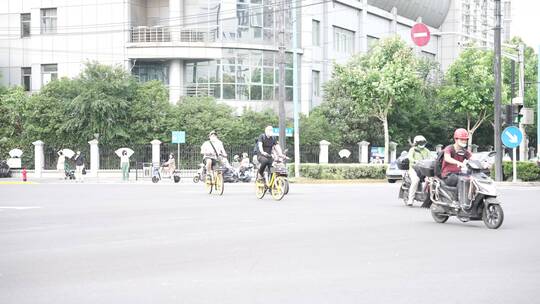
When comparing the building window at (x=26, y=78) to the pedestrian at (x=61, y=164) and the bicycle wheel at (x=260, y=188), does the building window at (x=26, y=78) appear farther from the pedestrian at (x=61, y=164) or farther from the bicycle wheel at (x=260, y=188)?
the bicycle wheel at (x=260, y=188)

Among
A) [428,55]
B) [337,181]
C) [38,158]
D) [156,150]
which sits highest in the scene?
[428,55]

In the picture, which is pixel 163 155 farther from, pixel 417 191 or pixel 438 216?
pixel 438 216

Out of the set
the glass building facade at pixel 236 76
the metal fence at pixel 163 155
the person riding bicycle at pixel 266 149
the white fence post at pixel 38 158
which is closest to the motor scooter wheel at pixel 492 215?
the person riding bicycle at pixel 266 149

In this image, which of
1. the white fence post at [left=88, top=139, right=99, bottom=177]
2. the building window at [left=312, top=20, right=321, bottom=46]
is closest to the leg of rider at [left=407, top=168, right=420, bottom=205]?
the white fence post at [left=88, top=139, right=99, bottom=177]

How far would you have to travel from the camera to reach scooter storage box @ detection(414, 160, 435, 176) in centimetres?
1559

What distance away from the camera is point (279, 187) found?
20109mm

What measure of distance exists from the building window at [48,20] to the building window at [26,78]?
3.42 meters

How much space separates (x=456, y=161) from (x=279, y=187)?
284 inches

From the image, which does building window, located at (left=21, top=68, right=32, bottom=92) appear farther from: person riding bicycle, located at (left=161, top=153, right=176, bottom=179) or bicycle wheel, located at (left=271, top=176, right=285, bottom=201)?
bicycle wheel, located at (left=271, top=176, right=285, bottom=201)

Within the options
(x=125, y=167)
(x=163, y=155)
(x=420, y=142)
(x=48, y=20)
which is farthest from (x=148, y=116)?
(x=420, y=142)

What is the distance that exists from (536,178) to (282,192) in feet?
49.6

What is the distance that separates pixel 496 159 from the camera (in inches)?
1232

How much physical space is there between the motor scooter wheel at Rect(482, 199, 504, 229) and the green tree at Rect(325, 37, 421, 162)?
39051 millimetres

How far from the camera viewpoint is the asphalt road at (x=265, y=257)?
737 cm
